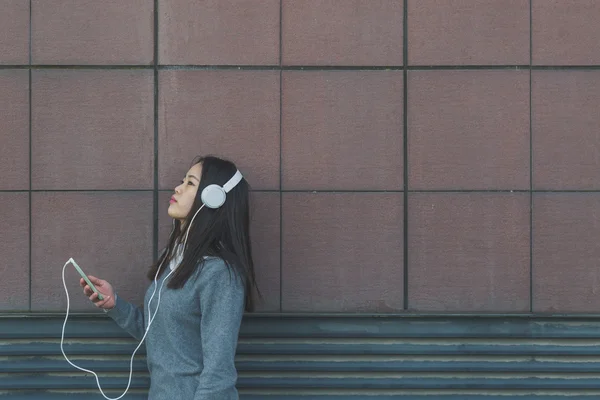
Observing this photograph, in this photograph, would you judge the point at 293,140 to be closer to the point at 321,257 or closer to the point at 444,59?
the point at 321,257

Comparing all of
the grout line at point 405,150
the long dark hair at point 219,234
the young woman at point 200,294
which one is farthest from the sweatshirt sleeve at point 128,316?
the grout line at point 405,150

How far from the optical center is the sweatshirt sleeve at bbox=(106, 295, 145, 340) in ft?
13.7

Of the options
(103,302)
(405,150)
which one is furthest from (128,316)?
(405,150)

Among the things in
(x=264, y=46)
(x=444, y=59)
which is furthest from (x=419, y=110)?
(x=264, y=46)

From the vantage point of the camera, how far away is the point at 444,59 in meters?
4.81

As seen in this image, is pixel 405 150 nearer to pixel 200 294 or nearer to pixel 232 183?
pixel 232 183

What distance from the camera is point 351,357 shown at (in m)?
4.77

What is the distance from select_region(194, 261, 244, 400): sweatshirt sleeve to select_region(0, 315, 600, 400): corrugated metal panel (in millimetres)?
1032

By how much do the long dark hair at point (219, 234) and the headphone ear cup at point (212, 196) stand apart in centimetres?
6

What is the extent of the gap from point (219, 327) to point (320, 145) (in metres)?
1.54

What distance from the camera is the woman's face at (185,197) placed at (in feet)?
13.3

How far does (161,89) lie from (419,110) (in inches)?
61.0

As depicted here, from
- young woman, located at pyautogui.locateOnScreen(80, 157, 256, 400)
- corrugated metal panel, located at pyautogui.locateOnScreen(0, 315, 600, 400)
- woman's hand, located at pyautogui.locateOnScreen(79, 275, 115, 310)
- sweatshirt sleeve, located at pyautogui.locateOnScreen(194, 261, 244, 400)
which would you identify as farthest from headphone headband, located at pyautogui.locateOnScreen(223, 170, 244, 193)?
corrugated metal panel, located at pyautogui.locateOnScreen(0, 315, 600, 400)

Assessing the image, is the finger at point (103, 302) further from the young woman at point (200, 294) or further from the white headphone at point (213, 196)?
the white headphone at point (213, 196)
